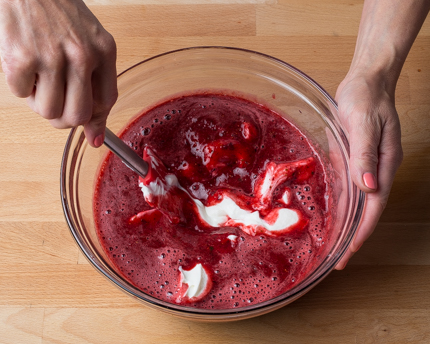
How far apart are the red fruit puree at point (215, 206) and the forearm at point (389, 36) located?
309 mm

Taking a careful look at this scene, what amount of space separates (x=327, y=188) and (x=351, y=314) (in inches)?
15.3

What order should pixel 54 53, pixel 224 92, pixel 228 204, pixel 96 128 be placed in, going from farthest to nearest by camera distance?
pixel 224 92 → pixel 228 204 → pixel 96 128 → pixel 54 53

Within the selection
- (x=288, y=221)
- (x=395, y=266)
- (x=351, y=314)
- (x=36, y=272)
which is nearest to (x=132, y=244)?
(x=36, y=272)

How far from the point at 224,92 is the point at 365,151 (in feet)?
1.75

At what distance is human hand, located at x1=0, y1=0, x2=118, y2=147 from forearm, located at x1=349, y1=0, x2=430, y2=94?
0.87 meters

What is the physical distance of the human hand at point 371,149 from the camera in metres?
1.18

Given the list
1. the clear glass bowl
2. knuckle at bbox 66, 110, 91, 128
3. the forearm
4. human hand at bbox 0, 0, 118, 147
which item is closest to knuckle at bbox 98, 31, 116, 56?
human hand at bbox 0, 0, 118, 147

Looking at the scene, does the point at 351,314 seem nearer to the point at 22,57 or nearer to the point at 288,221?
the point at 288,221

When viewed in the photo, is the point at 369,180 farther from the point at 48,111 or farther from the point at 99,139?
the point at 48,111

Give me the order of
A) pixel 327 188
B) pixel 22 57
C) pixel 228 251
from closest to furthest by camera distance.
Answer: pixel 22 57 → pixel 228 251 → pixel 327 188

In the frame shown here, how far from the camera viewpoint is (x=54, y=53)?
0.82 meters

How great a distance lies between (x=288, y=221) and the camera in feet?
4.17

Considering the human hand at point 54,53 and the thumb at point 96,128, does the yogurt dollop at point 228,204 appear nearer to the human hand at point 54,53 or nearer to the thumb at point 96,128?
the thumb at point 96,128

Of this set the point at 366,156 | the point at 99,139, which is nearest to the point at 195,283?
the point at 99,139
